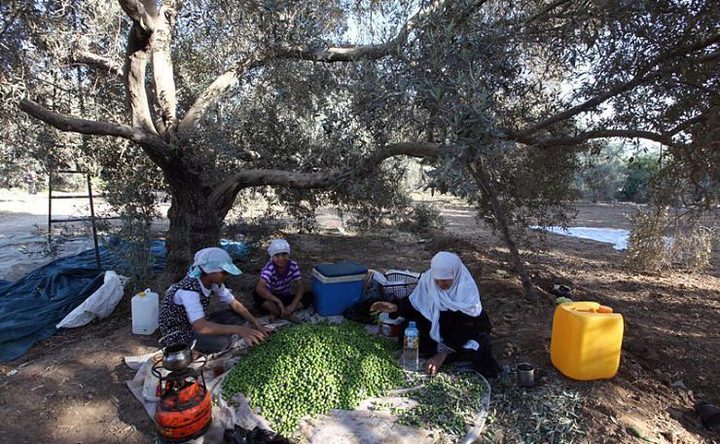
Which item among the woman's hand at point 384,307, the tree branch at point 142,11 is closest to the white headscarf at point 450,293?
the woman's hand at point 384,307

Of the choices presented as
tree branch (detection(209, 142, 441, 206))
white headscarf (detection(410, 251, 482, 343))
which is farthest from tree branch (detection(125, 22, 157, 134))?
white headscarf (detection(410, 251, 482, 343))

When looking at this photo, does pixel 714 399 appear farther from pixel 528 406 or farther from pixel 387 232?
pixel 387 232

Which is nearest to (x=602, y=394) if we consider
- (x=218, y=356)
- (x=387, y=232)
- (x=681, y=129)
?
(x=681, y=129)

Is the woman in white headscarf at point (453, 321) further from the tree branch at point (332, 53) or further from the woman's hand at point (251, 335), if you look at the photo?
the tree branch at point (332, 53)

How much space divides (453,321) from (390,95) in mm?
1861

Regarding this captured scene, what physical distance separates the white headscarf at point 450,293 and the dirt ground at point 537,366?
2.04 feet

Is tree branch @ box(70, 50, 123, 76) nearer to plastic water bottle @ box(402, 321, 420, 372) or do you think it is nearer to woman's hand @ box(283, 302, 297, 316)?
woman's hand @ box(283, 302, 297, 316)

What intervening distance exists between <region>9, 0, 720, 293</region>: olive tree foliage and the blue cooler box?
858 millimetres

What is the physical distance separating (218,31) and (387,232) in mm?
6348

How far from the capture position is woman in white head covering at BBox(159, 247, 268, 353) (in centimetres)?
321

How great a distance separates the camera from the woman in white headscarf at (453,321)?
10.9ft

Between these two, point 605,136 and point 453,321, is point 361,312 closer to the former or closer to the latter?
point 453,321

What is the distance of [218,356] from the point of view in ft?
11.6

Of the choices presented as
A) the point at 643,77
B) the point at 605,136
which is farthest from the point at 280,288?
the point at 643,77
